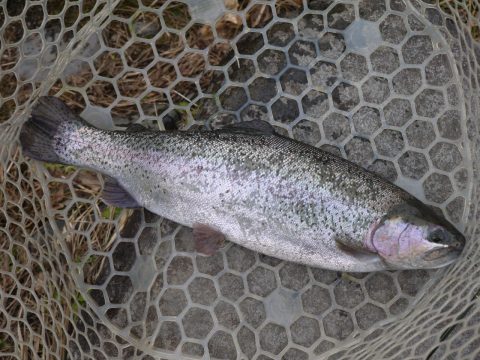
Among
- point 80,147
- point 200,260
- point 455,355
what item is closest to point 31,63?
point 80,147

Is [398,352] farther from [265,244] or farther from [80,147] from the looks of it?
[80,147]

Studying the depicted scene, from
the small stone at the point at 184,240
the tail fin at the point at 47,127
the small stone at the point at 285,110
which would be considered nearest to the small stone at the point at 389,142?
the small stone at the point at 285,110

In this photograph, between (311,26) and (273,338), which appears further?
(311,26)

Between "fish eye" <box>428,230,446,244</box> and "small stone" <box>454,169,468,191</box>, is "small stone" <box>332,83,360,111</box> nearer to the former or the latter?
"small stone" <box>454,169,468,191</box>

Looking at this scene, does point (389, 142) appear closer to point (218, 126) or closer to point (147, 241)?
point (218, 126)

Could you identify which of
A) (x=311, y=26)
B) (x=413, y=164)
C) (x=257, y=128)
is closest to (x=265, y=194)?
(x=257, y=128)

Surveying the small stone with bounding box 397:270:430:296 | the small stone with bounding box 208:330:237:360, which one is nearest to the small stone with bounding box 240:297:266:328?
the small stone with bounding box 208:330:237:360

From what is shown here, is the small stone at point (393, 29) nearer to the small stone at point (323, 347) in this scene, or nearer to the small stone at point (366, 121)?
the small stone at point (366, 121)
